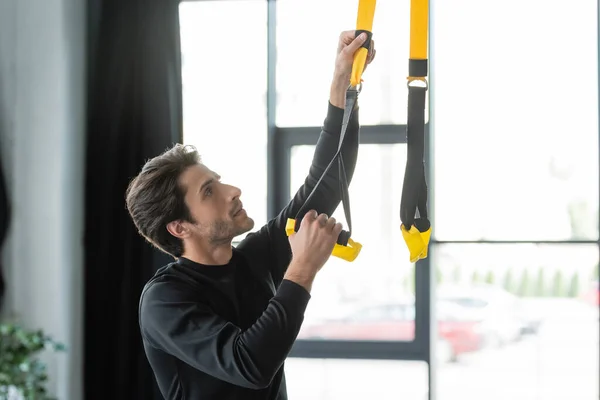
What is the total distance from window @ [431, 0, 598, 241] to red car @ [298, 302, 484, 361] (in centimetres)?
35

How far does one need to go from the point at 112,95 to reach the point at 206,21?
556mm

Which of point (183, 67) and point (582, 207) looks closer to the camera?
point (582, 207)

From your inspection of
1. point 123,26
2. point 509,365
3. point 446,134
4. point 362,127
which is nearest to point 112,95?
point 123,26

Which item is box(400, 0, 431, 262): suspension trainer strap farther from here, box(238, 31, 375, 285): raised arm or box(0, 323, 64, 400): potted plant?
box(0, 323, 64, 400): potted plant

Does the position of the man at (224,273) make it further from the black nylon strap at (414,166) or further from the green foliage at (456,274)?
the green foliage at (456,274)

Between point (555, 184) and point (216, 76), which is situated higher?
point (216, 76)

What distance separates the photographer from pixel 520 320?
3.33 meters

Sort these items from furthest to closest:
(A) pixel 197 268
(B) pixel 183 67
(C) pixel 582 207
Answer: (B) pixel 183 67
(C) pixel 582 207
(A) pixel 197 268

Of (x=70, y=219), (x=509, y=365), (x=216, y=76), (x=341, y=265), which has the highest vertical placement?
(x=216, y=76)

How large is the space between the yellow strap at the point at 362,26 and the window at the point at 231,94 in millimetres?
2051

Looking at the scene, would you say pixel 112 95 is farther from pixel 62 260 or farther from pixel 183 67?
pixel 62 260

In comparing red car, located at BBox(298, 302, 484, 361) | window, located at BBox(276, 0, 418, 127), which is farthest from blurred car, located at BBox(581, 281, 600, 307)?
window, located at BBox(276, 0, 418, 127)

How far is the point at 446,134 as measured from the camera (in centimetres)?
337

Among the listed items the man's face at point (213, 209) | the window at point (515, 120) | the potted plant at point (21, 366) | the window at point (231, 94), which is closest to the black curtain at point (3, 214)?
the potted plant at point (21, 366)
